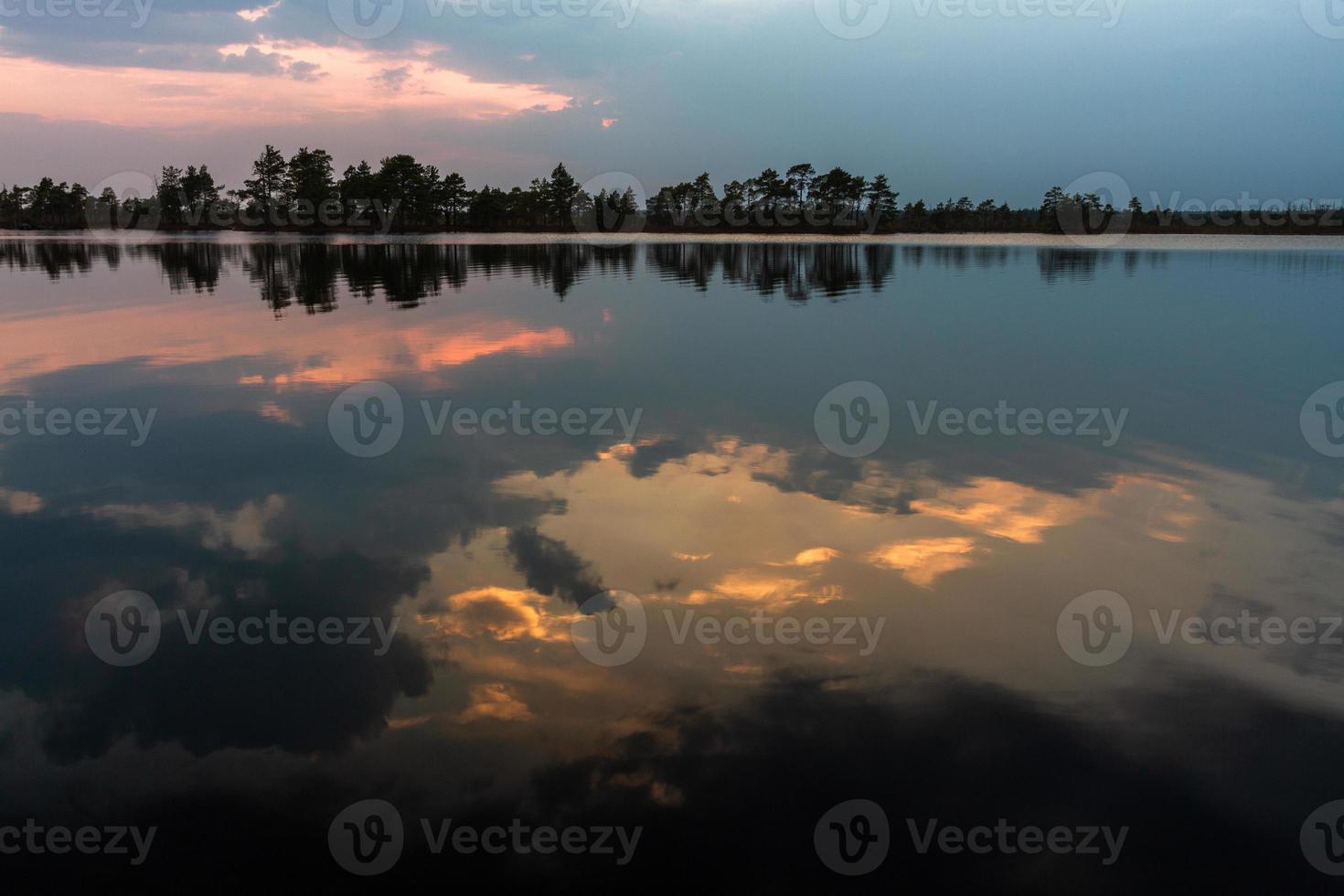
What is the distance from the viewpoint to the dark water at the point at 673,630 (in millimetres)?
5555

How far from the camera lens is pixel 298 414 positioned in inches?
655

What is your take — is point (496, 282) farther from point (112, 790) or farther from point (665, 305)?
point (112, 790)

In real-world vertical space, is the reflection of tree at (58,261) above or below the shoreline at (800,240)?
below

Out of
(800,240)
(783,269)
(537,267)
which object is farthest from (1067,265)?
(800,240)

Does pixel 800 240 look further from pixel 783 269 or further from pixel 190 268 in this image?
pixel 190 268

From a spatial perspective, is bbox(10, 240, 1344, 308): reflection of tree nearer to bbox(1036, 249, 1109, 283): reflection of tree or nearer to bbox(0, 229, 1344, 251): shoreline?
bbox(1036, 249, 1109, 283): reflection of tree

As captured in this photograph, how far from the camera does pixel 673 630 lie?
812 centimetres

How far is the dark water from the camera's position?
5555 millimetres

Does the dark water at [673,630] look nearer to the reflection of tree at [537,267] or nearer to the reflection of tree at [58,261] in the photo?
the reflection of tree at [537,267]

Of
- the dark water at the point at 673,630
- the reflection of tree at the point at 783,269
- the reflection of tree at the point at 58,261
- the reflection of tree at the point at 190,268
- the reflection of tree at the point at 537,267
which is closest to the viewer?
the dark water at the point at 673,630

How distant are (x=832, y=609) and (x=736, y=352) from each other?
16.9 metres

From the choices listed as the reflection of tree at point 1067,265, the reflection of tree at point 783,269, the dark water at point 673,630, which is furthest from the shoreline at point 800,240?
the dark water at point 673,630

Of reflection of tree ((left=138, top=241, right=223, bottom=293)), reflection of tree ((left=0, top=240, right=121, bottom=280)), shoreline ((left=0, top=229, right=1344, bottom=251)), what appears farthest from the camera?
shoreline ((left=0, top=229, right=1344, bottom=251))

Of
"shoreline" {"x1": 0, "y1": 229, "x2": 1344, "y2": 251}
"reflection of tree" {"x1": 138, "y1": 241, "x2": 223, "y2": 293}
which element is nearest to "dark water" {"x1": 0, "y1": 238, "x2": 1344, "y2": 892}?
"reflection of tree" {"x1": 138, "y1": 241, "x2": 223, "y2": 293}
